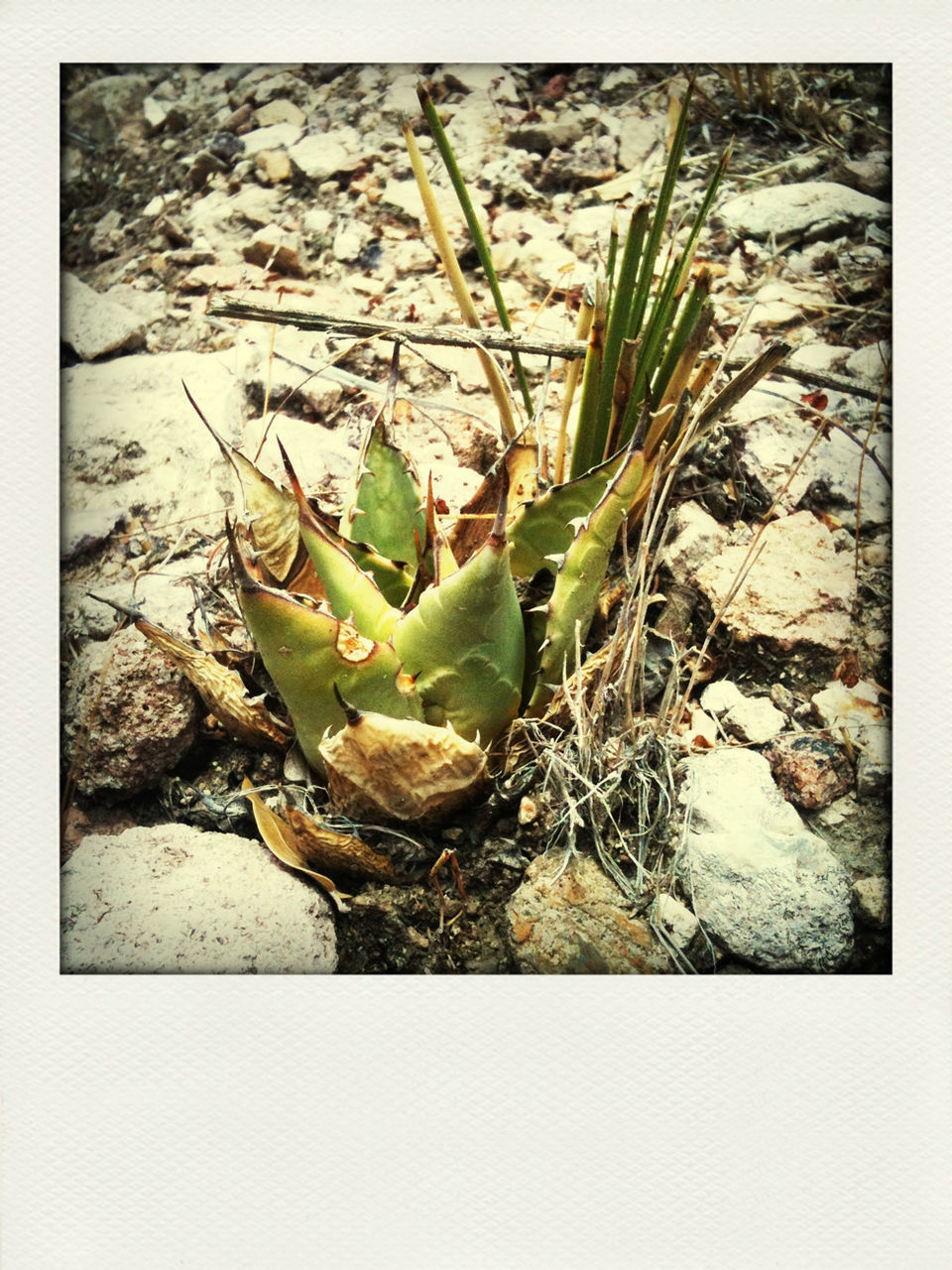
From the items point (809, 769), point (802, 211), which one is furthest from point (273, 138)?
point (809, 769)

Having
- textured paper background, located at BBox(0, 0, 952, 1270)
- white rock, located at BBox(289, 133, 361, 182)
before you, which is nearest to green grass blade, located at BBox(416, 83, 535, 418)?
textured paper background, located at BBox(0, 0, 952, 1270)

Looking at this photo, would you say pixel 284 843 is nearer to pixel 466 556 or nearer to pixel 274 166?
pixel 466 556

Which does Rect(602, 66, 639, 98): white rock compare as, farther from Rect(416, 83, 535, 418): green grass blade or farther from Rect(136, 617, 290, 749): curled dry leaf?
Rect(136, 617, 290, 749): curled dry leaf

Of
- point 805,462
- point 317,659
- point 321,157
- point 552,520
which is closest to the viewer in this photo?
point 317,659
